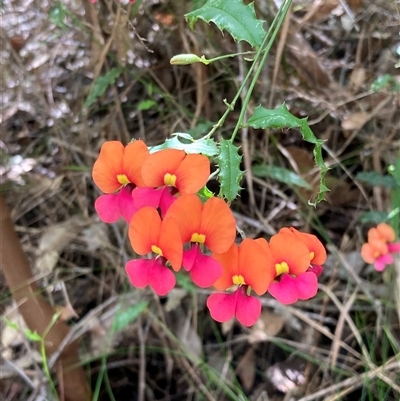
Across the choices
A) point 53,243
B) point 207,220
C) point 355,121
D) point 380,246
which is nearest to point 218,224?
point 207,220

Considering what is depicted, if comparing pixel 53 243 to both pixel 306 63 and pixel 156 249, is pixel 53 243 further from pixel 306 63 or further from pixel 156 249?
pixel 156 249

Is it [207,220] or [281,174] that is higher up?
[207,220]

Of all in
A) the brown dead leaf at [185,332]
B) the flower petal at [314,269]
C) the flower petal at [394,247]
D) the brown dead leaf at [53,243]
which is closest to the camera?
the flower petal at [314,269]

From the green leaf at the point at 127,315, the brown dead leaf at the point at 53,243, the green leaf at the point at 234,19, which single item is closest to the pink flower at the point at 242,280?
the green leaf at the point at 234,19

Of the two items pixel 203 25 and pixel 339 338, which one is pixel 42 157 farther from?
pixel 339 338

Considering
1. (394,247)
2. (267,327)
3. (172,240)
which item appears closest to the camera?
(172,240)

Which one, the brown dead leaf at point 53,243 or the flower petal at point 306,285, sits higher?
the flower petal at point 306,285

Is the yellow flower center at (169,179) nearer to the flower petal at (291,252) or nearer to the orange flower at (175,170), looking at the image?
the orange flower at (175,170)
